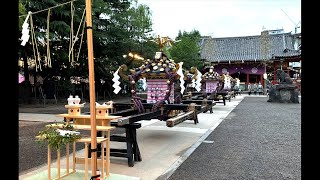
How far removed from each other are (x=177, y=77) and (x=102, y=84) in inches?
649

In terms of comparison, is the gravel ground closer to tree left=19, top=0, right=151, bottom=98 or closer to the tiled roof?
tree left=19, top=0, right=151, bottom=98

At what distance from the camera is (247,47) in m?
35.4

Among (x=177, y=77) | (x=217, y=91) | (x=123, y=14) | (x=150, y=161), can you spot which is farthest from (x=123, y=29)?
(x=150, y=161)

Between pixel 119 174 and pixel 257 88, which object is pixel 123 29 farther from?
pixel 257 88

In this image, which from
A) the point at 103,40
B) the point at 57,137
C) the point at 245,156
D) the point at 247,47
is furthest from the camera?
the point at 247,47

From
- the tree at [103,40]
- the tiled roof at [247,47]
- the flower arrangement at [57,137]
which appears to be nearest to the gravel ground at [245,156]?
the flower arrangement at [57,137]

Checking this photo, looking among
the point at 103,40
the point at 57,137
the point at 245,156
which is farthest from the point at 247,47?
the point at 57,137

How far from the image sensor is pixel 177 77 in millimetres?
6805

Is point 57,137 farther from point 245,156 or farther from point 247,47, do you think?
point 247,47

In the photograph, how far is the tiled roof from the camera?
1259 inches

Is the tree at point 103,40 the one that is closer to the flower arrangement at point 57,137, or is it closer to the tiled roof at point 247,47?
the flower arrangement at point 57,137

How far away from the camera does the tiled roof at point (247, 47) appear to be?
105 ft

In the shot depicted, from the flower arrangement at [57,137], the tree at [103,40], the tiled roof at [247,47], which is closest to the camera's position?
the flower arrangement at [57,137]
